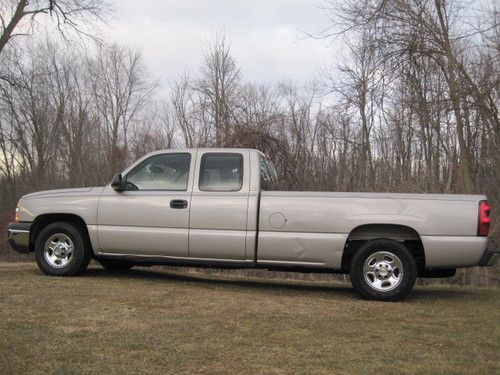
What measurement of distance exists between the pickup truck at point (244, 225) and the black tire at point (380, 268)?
0.01m

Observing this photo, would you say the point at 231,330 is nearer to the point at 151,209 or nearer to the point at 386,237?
the point at 386,237

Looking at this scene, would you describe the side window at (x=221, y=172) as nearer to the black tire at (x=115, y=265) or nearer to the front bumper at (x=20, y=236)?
the black tire at (x=115, y=265)

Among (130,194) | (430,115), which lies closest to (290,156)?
(430,115)

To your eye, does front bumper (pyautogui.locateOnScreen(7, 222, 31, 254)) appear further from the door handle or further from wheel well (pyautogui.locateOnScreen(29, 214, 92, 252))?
the door handle

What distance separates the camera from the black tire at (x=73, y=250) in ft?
25.5

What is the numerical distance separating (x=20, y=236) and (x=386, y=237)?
5149 millimetres

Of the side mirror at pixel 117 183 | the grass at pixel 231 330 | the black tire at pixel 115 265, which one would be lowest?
the grass at pixel 231 330

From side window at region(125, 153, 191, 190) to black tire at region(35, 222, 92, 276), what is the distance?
1.01 m

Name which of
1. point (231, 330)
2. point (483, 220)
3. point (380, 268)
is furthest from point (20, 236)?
point (483, 220)

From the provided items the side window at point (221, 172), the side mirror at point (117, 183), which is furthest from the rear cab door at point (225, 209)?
the side mirror at point (117, 183)

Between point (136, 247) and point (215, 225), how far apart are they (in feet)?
3.92

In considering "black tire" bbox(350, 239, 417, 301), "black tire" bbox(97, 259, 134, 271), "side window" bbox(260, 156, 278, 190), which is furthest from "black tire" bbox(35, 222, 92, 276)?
"black tire" bbox(350, 239, 417, 301)

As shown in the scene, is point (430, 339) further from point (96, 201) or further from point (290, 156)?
point (290, 156)

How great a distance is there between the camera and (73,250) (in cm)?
780
